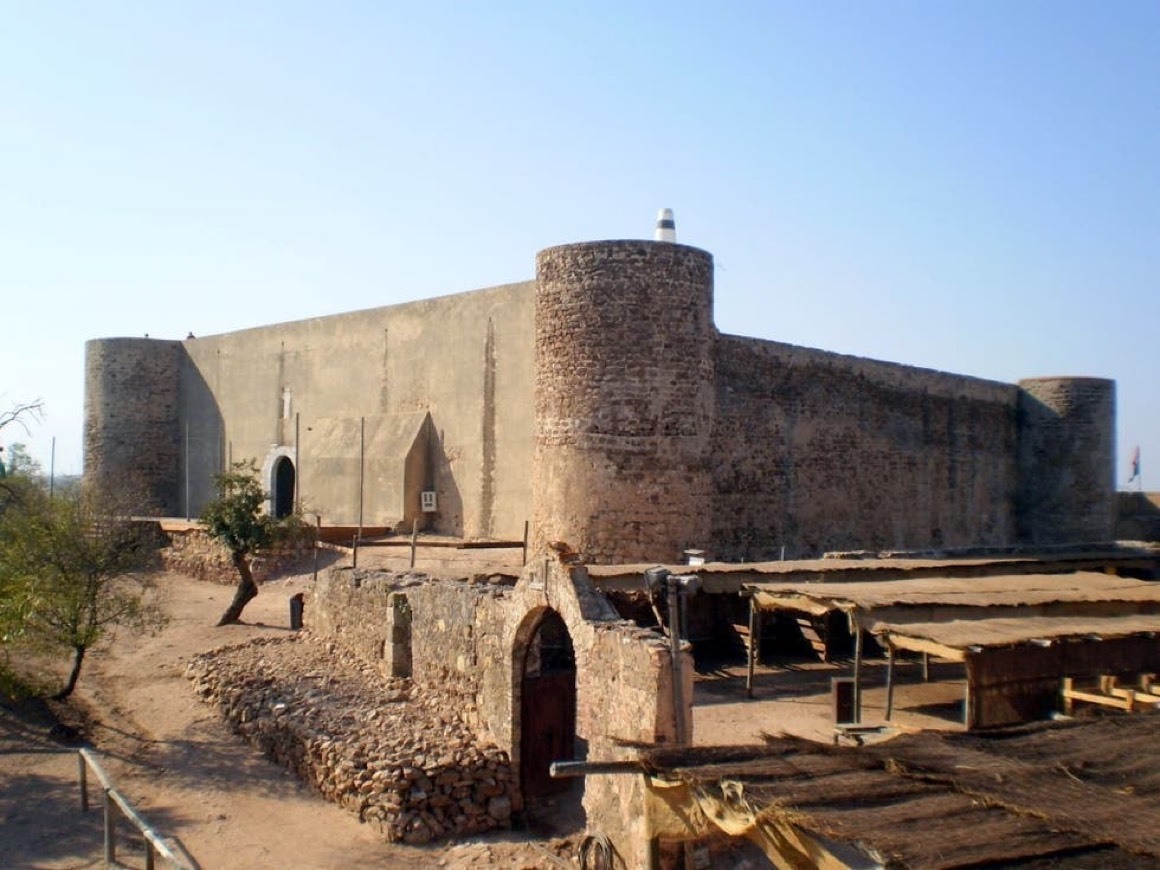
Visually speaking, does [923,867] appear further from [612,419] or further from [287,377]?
[287,377]

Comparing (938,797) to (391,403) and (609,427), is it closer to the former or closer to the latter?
(609,427)

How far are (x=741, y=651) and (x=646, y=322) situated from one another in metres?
4.94

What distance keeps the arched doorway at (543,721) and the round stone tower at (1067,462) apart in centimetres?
1907

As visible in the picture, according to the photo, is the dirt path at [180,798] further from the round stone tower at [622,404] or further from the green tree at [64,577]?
the round stone tower at [622,404]

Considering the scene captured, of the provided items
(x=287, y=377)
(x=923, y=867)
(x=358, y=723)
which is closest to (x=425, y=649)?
(x=358, y=723)

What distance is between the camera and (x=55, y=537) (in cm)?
1388

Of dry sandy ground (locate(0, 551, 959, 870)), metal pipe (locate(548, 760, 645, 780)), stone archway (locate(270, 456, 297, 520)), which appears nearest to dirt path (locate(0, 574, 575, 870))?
dry sandy ground (locate(0, 551, 959, 870))

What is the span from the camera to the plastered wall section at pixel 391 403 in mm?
19906

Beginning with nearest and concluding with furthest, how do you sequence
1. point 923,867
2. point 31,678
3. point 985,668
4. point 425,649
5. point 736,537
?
1. point 923,867
2. point 985,668
3. point 425,649
4. point 31,678
5. point 736,537

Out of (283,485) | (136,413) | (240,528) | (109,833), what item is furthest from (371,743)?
(136,413)

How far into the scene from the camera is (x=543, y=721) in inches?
409

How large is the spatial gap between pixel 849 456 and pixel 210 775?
1338cm

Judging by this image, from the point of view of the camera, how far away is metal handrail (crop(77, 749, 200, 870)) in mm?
7038

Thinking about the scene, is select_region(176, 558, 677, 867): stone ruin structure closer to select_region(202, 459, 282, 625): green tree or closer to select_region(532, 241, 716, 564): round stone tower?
select_region(532, 241, 716, 564): round stone tower
